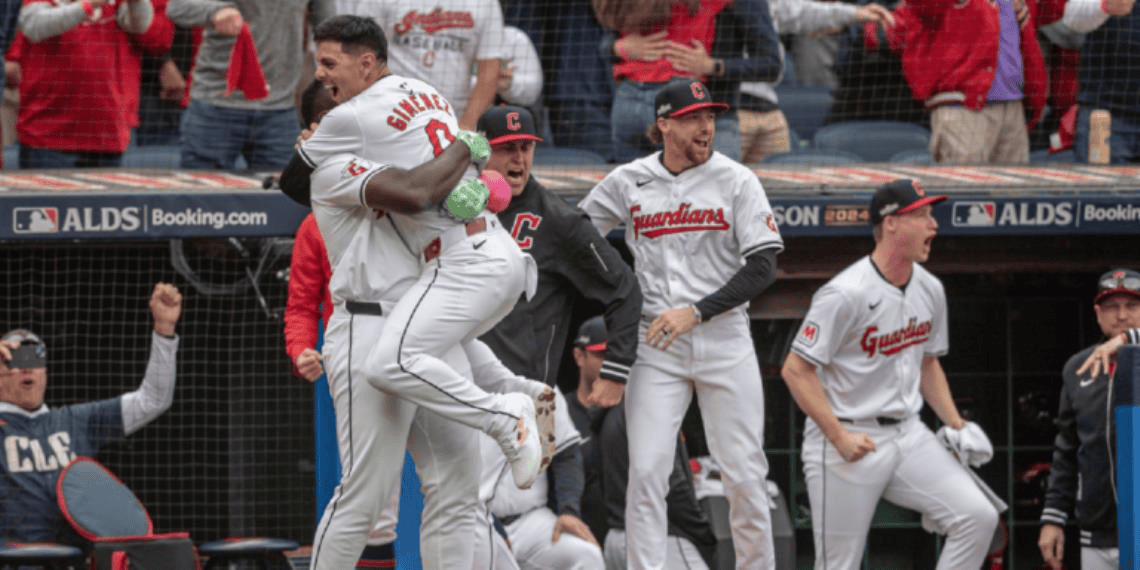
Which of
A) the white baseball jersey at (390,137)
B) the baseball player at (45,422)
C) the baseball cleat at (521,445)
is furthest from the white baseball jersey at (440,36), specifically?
the baseball cleat at (521,445)

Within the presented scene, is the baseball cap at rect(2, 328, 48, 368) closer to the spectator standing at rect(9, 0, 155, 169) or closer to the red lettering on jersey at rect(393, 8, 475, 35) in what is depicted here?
the spectator standing at rect(9, 0, 155, 169)

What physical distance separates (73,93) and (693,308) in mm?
3418

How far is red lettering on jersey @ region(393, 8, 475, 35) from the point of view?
807 cm

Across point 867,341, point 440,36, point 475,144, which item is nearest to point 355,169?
point 475,144

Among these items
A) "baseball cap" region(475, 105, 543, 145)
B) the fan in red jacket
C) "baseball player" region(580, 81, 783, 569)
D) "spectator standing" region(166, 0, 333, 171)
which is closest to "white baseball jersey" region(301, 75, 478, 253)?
"baseball cap" region(475, 105, 543, 145)

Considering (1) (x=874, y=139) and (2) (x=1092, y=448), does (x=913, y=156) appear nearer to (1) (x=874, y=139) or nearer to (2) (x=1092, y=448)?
(1) (x=874, y=139)

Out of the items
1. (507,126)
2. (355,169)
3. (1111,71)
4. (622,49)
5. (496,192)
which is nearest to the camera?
(355,169)

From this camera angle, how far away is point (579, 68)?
8703 mm

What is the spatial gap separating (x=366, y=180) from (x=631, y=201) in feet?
5.86

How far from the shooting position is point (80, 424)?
740 centimetres

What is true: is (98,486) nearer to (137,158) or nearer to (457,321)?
(137,158)

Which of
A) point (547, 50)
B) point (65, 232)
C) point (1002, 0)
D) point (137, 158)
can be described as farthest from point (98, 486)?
point (1002, 0)

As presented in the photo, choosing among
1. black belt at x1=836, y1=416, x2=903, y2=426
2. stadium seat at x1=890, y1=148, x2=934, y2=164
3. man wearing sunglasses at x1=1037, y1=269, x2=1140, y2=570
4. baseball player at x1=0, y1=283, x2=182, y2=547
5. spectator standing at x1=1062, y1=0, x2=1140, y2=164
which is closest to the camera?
black belt at x1=836, y1=416, x2=903, y2=426

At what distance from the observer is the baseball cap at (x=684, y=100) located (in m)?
6.38
